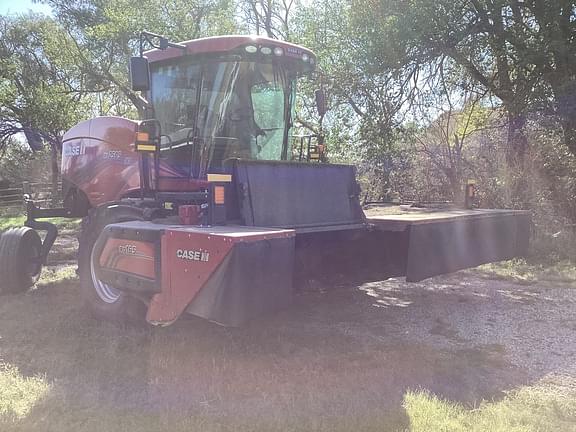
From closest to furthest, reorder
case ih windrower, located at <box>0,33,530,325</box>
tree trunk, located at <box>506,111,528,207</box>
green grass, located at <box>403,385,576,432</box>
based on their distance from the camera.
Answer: green grass, located at <box>403,385,576,432</box>, case ih windrower, located at <box>0,33,530,325</box>, tree trunk, located at <box>506,111,528,207</box>

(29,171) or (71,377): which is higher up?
(29,171)

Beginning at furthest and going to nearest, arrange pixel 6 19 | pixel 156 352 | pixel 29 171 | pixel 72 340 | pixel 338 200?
pixel 29 171, pixel 6 19, pixel 338 200, pixel 72 340, pixel 156 352

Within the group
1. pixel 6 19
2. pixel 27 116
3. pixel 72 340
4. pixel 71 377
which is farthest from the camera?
pixel 6 19

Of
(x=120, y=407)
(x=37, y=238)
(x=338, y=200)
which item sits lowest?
(x=120, y=407)

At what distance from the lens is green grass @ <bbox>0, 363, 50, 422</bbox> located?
10.3ft

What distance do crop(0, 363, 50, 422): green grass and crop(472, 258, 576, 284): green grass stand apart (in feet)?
19.5

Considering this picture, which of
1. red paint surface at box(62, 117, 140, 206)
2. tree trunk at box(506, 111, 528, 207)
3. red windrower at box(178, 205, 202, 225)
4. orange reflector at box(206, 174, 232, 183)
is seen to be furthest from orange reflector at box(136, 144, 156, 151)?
tree trunk at box(506, 111, 528, 207)

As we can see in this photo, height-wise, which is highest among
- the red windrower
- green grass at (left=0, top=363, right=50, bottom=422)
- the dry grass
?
the red windrower

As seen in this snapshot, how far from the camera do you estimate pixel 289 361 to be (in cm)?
398

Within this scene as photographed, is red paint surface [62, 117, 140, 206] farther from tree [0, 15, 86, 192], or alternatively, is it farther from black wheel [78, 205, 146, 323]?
tree [0, 15, 86, 192]

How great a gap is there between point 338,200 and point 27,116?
17825 millimetres

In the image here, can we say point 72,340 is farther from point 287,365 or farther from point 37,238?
point 37,238

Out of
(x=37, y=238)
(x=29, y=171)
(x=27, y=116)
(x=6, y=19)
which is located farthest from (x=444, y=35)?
(x=29, y=171)

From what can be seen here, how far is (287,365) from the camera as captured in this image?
3.89 m
